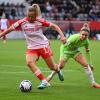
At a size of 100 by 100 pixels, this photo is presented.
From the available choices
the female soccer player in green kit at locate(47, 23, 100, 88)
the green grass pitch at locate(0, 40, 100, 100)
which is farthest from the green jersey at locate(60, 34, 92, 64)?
the green grass pitch at locate(0, 40, 100, 100)

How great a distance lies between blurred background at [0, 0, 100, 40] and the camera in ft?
173

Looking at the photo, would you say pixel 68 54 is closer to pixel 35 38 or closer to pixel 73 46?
pixel 73 46

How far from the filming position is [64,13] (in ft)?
186

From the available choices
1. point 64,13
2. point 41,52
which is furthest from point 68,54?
point 64,13

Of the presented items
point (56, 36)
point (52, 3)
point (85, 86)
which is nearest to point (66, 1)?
point (52, 3)

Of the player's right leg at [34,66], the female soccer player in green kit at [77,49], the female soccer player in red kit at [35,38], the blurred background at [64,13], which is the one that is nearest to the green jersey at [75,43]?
the female soccer player in green kit at [77,49]

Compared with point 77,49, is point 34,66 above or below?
above

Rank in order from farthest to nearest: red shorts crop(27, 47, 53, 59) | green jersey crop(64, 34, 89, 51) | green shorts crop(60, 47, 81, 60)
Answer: green shorts crop(60, 47, 81, 60) → green jersey crop(64, 34, 89, 51) → red shorts crop(27, 47, 53, 59)

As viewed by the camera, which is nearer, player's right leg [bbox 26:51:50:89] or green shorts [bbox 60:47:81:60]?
player's right leg [bbox 26:51:50:89]

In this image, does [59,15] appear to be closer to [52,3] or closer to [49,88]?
[52,3]

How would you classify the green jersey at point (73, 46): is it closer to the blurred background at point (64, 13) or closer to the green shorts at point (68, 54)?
the green shorts at point (68, 54)

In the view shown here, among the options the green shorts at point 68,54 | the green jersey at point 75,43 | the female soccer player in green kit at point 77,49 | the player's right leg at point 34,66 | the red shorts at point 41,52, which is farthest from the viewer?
the green shorts at point 68,54

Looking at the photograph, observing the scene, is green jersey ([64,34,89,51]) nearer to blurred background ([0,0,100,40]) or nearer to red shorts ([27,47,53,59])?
red shorts ([27,47,53,59])

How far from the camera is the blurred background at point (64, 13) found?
173 ft
